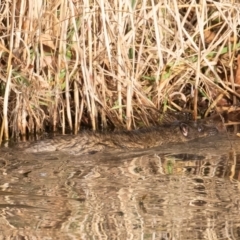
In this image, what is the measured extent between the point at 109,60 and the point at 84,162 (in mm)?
790

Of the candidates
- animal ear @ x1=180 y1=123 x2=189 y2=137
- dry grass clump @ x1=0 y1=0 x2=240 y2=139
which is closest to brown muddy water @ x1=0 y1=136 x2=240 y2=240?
animal ear @ x1=180 y1=123 x2=189 y2=137

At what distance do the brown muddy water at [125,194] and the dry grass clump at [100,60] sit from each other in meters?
0.42

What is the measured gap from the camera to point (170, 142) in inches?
238

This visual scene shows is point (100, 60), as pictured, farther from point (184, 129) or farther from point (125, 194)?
point (125, 194)

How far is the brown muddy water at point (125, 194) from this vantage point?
3.89 metres

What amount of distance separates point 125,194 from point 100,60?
5.33ft

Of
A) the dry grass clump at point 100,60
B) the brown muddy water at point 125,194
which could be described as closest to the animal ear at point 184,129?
the brown muddy water at point 125,194

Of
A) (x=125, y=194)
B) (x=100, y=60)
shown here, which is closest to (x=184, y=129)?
(x=100, y=60)

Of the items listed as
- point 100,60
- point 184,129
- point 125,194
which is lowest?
point 125,194

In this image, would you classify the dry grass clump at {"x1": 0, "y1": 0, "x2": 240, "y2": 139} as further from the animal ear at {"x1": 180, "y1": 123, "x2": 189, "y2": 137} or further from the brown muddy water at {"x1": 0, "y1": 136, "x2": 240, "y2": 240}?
the brown muddy water at {"x1": 0, "y1": 136, "x2": 240, "y2": 240}

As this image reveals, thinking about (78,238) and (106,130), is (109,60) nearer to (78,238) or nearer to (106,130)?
(106,130)

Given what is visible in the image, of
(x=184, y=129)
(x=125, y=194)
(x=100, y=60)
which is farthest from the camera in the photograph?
(x=184, y=129)

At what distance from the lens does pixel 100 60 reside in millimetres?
5945

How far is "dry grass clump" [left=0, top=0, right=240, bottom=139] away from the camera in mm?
5723
